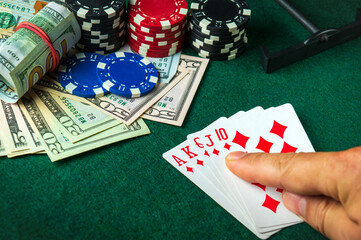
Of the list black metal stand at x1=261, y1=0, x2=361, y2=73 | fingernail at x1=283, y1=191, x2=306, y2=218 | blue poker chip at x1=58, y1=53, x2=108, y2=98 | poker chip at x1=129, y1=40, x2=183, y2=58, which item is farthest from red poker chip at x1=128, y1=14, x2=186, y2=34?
fingernail at x1=283, y1=191, x2=306, y2=218

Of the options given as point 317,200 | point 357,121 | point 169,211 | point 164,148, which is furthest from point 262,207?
point 357,121

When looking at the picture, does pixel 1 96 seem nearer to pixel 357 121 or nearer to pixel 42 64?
pixel 42 64

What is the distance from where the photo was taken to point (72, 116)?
80.5 inches

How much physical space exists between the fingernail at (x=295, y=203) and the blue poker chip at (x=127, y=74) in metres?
0.77

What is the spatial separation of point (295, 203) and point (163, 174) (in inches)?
20.1

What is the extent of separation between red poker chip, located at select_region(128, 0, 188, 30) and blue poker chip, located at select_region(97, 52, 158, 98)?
18 centimetres

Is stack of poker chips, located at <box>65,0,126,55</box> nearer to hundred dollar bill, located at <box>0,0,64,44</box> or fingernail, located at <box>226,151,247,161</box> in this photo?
hundred dollar bill, located at <box>0,0,64,44</box>

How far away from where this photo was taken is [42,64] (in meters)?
2.06

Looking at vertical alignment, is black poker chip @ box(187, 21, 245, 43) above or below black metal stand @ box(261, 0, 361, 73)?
above

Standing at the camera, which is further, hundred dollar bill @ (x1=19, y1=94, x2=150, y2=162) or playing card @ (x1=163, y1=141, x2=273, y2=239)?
hundred dollar bill @ (x1=19, y1=94, x2=150, y2=162)

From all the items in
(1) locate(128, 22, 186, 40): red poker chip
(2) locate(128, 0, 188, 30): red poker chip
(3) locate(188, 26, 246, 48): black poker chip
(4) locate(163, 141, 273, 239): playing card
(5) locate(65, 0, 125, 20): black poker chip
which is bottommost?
(4) locate(163, 141, 273, 239): playing card

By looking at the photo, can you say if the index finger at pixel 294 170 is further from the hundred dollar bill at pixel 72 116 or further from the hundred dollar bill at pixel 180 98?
the hundred dollar bill at pixel 72 116

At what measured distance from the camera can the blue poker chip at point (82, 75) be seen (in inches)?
83.1

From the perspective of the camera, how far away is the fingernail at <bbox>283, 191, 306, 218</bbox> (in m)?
1.70
